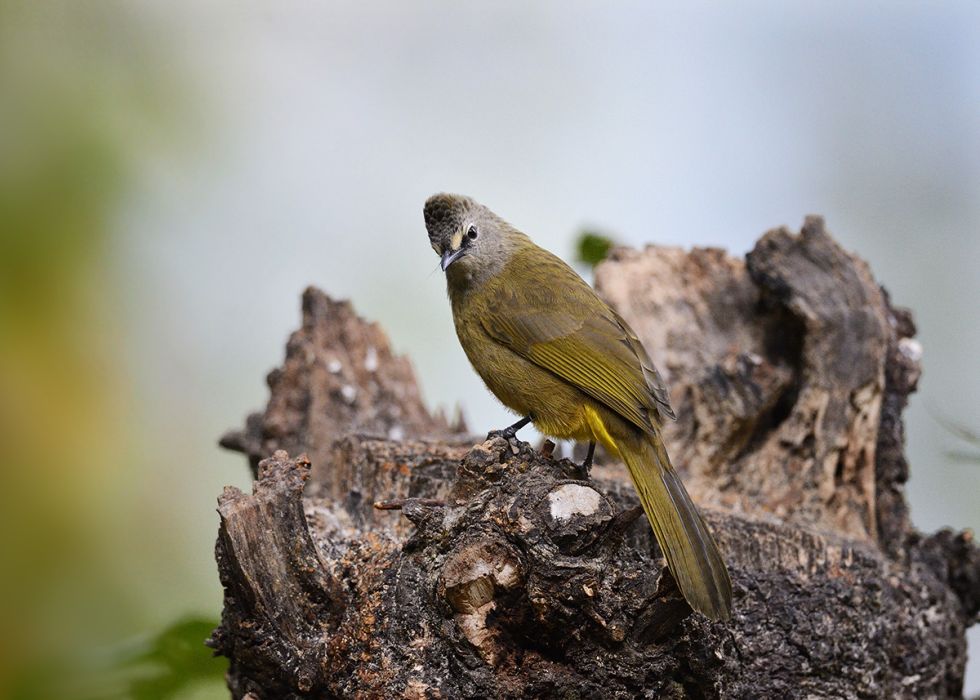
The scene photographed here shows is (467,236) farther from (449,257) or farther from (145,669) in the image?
(145,669)

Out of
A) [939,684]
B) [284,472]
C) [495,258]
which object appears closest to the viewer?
[284,472]

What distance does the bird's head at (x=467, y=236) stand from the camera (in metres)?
3.97

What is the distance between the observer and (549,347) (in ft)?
12.5

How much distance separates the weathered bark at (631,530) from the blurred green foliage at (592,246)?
1.23ft

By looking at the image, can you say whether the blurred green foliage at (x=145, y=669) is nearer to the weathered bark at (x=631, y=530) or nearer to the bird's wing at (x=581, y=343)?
the weathered bark at (x=631, y=530)

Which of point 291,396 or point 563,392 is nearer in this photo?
point 563,392

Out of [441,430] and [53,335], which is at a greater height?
[53,335]

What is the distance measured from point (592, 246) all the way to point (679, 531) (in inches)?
119

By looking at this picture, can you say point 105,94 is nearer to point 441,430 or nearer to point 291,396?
point 291,396

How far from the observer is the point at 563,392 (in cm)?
371

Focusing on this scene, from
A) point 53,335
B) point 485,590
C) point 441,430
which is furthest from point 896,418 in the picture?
point 53,335

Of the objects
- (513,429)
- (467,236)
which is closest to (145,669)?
(513,429)

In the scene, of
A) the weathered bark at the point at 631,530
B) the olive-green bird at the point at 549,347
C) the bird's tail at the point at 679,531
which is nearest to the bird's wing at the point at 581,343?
the olive-green bird at the point at 549,347

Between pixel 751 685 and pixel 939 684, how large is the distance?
3.22 ft
